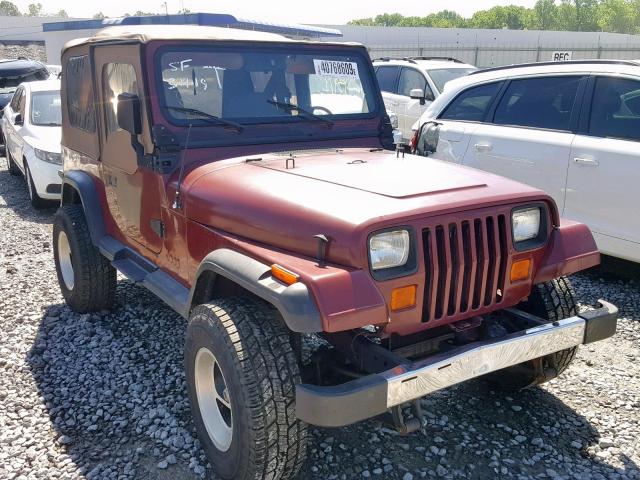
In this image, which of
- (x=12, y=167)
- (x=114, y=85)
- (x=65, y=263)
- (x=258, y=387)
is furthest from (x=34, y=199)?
(x=258, y=387)

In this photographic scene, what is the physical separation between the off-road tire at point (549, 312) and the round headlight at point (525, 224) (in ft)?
1.46

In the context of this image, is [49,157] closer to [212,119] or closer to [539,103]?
[212,119]

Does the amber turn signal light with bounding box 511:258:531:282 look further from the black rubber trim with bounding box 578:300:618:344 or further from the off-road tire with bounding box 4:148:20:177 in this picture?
the off-road tire with bounding box 4:148:20:177

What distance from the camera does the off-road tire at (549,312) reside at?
3.22 m

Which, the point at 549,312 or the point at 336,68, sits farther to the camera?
the point at 336,68

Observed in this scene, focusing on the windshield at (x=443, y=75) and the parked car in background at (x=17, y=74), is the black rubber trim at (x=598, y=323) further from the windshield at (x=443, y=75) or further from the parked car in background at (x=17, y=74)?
the parked car in background at (x=17, y=74)

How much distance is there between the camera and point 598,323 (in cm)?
290

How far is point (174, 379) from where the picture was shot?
3.85 m

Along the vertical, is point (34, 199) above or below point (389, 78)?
below

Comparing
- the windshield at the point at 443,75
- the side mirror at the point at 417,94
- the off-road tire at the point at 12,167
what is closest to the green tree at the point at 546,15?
the windshield at the point at 443,75

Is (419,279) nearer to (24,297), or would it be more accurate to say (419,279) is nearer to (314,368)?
(314,368)

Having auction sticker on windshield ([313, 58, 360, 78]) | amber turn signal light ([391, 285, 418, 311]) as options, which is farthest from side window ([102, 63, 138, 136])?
amber turn signal light ([391, 285, 418, 311])

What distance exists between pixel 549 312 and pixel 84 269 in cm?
314

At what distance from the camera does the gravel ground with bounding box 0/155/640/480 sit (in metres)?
3.04
